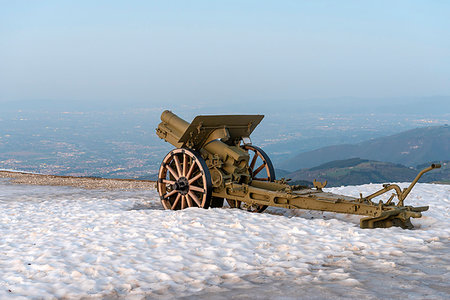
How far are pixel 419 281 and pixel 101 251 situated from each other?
452 cm

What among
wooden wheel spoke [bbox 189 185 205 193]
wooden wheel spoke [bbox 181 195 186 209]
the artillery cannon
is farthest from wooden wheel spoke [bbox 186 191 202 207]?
wooden wheel spoke [bbox 181 195 186 209]

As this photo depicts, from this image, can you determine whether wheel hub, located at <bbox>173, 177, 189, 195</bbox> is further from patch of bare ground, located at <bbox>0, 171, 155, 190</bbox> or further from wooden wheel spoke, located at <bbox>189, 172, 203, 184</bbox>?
patch of bare ground, located at <bbox>0, 171, 155, 190</bbox>

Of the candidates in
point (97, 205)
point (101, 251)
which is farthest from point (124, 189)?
point (101, 251)

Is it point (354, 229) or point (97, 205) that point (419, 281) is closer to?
point (354, 229)

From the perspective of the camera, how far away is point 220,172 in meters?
10.8

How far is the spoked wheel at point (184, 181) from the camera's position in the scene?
10.5 metres

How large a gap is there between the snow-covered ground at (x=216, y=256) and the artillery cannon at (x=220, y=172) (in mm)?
442

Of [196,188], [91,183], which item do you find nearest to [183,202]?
[196,188]

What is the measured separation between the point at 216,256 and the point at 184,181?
4.08 m

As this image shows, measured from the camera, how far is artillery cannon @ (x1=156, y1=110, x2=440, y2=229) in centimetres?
981

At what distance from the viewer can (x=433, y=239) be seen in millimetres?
8148

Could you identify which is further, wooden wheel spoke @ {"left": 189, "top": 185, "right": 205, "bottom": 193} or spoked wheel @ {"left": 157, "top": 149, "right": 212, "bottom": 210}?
wooden wheel spoke @ {"left": 189, "top": 185, "right": 205, "bottom": 193}

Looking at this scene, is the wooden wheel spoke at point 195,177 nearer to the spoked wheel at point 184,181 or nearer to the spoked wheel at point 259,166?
the spoked wheel at point 184,181

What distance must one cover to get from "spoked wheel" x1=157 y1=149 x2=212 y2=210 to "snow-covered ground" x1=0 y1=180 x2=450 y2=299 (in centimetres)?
66
